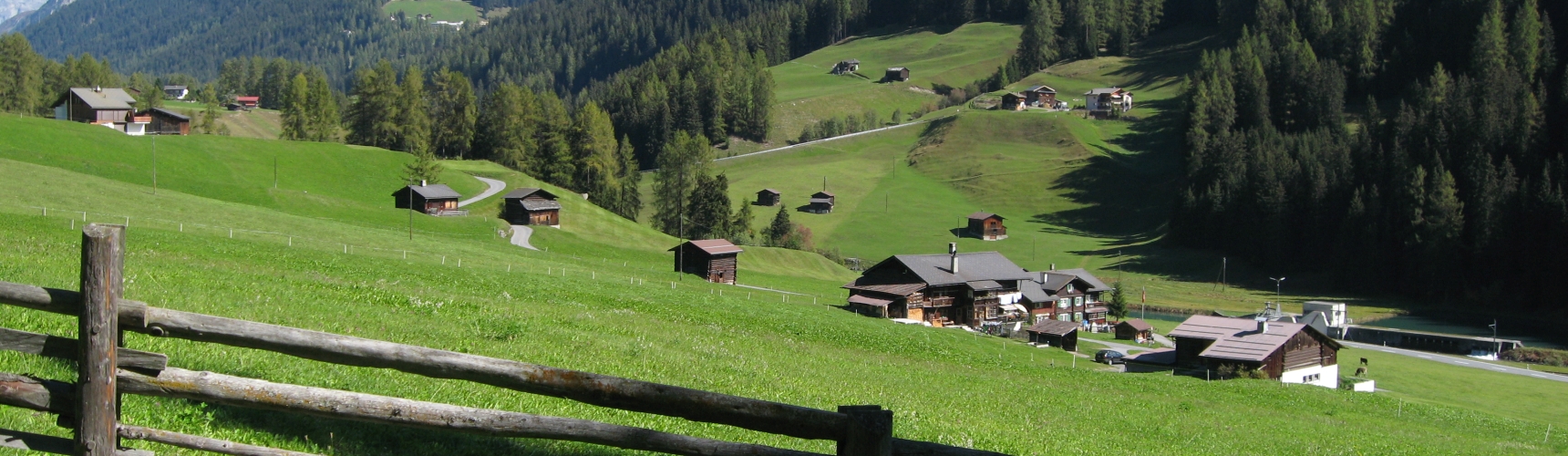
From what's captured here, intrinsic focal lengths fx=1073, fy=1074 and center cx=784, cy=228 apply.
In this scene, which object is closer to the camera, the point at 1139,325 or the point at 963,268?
the point at 963,268

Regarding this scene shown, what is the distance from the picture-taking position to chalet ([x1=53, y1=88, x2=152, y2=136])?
12069 centimetres

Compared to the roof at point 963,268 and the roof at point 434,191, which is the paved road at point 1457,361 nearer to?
the roof at point 963,268

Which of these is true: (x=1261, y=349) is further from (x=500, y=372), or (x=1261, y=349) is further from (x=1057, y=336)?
(x=500, y=372)

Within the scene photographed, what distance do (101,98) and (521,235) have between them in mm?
61500

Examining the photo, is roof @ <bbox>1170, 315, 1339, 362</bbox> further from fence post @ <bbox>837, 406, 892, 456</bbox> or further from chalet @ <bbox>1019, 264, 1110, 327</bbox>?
fence post @ <bbox>837, 406, 892, 456</bbox>

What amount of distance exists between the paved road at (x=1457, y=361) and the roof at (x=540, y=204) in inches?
2780

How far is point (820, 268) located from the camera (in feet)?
369

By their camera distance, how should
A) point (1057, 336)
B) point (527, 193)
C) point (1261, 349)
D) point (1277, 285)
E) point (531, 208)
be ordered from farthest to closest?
point (1277, 285) → point (527, 193) → point (531, 208) → point (1057, 336) → point (1261, 349)

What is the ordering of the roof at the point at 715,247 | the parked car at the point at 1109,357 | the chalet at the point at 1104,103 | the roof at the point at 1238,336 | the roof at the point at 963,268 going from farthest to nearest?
1. the chalet at the point at 1104,103
2. the roof at the point at 715,247
3. the roof at the point at 963,268
4. the parked car at the point at 1109,357
5. the roof at the point at 1238,336

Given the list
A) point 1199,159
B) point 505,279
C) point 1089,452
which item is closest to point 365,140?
point 505,279

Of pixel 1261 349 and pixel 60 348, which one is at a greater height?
pixel 60 348

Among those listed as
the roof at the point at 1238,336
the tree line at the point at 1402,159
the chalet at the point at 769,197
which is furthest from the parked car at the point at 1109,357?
the chalet at the point at 769,197

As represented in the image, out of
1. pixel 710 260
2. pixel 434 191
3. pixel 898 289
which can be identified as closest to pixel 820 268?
pixel 710 260

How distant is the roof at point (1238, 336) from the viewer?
209ft
